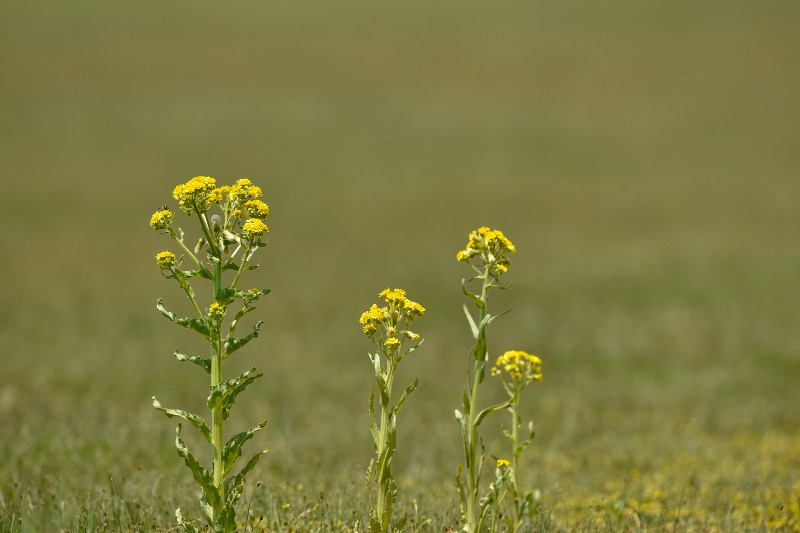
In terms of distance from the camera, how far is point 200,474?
4.85 m

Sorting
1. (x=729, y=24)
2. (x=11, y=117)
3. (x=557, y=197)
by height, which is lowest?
(x=557, y=197)

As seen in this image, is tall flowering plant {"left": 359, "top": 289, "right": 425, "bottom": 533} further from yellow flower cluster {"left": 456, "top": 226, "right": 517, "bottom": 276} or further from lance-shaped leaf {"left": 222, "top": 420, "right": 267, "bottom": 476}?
lance-shaped leaf {"left": 222, "top": 420, "right": 267, "bottom": 476}

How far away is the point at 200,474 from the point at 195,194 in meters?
1.37

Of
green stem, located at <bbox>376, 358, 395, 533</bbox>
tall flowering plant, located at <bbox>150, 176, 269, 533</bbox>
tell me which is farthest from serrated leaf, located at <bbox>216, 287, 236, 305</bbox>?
green stem, located at <bbox>376, 358, 395, 533</bbox>

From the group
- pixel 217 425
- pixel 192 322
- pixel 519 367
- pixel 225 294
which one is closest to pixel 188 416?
pixel 217 425

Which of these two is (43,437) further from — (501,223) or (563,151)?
(563,151)

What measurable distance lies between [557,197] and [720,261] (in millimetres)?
5256

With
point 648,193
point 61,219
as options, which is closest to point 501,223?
point 648,193

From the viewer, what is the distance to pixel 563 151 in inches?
1009

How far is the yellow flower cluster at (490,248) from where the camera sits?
16.3 feet

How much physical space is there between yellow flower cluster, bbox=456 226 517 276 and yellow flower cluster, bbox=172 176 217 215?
51.0 inches

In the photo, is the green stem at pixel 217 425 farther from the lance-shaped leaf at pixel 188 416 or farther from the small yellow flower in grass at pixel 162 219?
the small yellow flower in grass at pixel 162 219

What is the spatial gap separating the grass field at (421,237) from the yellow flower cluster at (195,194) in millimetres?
1837

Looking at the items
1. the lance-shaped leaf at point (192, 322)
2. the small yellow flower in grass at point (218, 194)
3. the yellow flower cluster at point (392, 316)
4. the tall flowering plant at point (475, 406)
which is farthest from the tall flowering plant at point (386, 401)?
the small yellow flower in grass at point (218, 194)
